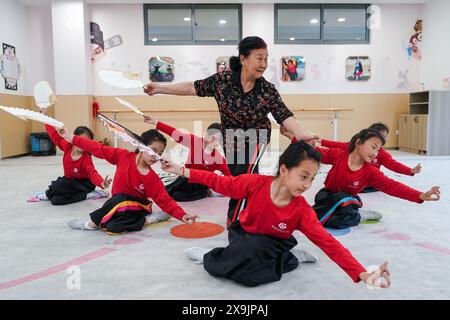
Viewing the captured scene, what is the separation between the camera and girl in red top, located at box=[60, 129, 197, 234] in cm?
251

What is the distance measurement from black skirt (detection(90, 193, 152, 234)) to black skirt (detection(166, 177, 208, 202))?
1.01 m

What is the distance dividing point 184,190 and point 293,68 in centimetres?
496

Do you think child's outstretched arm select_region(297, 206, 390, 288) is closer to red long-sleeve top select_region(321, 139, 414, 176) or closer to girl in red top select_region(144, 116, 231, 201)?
girl in red top select_region(144, 116, 231, 201)

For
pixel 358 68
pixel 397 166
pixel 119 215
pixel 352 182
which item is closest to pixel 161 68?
pixel 358 68

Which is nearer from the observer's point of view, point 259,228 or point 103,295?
point 103,295

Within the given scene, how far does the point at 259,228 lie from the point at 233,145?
0.87 m

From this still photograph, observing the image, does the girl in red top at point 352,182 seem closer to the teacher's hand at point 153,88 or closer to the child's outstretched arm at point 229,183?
the child's outstretched arm at point 229,183

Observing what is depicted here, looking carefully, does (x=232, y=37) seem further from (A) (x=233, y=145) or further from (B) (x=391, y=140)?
(A) (x=233, y=145)

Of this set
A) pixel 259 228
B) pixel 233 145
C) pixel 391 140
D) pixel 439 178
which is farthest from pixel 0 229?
pixel 391 140

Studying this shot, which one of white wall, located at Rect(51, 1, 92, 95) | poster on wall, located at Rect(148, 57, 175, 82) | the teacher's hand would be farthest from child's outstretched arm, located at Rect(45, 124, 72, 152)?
poster on wall, located at Rect(148, 57, 175, 82)

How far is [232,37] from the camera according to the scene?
7.73 m

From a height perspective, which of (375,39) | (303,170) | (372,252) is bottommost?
(372,252)

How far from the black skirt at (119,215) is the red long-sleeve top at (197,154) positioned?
865mm
